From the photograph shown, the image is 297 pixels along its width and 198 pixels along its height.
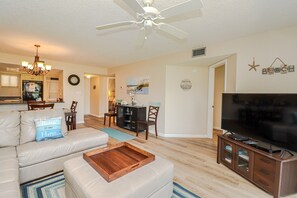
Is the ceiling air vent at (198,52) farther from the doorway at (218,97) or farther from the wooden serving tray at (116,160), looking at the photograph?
the wooden serving tray at (116,160)

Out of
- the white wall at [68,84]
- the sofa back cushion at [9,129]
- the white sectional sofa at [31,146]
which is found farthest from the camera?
the white wall at [68,84]

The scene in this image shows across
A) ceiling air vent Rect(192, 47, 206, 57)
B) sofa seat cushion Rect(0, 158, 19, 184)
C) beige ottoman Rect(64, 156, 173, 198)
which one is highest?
ceiling air vent Rect(192, 47, 206, 57)

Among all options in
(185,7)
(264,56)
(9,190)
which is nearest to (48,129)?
(9,190)

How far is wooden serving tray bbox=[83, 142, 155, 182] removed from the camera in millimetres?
1480

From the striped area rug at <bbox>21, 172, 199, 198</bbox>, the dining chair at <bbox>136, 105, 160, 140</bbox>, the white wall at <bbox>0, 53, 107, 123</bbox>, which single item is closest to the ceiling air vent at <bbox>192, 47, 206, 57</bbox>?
the dining chair at <bbox>136, 105, 160, 140</bbox>

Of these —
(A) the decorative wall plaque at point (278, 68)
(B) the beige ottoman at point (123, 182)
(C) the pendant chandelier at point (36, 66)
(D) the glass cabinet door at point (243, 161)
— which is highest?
(C) the pendant chandelier at point (36, 66)

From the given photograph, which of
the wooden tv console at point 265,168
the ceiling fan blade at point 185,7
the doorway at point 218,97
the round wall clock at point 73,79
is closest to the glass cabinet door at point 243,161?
the wooden tv console at point 265,168

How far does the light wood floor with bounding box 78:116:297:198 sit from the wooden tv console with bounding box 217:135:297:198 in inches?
4.5

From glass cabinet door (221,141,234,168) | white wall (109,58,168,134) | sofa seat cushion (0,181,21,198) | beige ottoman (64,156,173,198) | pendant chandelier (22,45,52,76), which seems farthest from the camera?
white wall (109,58,168,134)

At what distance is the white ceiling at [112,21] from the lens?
1.88 metres

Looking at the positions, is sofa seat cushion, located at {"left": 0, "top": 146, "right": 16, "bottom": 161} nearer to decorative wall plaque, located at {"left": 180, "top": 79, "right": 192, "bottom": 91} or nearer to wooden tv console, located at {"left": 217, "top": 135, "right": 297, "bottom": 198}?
wooden tv console, located at {"left": 217, "top": 135, "right": 297, "bottom": 198}

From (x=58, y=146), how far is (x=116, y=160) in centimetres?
104

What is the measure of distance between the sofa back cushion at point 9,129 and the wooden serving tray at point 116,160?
1.25 meters

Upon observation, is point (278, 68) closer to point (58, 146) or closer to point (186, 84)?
point (186, 84)
